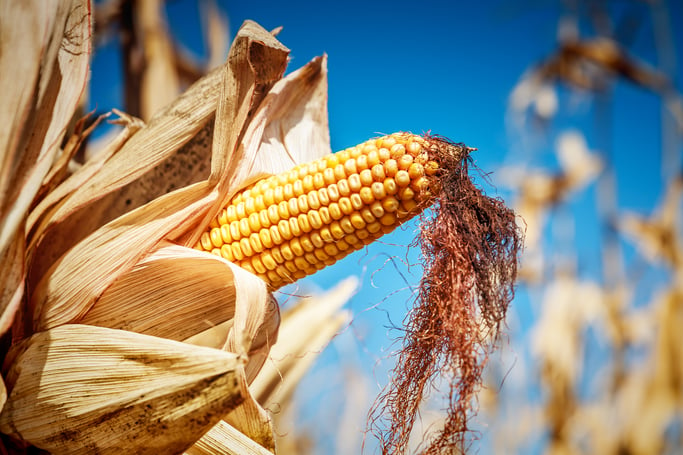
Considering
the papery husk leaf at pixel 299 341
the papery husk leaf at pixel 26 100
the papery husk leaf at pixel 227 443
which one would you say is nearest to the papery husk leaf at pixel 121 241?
the papery husk leaf at pixel 26 100

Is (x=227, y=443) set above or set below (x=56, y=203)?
below

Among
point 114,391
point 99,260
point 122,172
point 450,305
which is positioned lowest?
point 114,391

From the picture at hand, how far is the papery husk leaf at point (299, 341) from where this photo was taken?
45.1 inches

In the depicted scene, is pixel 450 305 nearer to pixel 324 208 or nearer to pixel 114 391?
pixel 324 208

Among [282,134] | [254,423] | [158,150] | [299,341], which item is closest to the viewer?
[254,423]

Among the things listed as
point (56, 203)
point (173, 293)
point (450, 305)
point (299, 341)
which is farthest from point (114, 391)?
point (299, 341)

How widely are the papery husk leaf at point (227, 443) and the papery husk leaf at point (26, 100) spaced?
0.38 meters

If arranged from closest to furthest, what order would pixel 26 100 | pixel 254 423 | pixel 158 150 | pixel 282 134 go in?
pixel 26 100 → pixel 254 423 → pixel 158 150 → pixel 282 134

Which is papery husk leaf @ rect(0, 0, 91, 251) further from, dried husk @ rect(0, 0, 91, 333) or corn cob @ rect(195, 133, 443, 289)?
corn cob @ rect(195, 133, 443, 289)

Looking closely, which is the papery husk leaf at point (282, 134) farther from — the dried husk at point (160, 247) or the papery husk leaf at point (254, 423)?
the papery husk leaf at point (254, 423)

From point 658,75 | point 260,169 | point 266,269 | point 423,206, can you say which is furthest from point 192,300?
point 658,75

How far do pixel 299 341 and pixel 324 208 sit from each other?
1.89ft

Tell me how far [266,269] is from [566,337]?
3.07 meters

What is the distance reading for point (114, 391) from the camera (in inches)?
25.7
